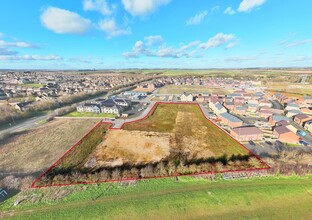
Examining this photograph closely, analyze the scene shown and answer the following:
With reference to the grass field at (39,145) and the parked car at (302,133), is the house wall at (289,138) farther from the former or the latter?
the grass field at (39,145)

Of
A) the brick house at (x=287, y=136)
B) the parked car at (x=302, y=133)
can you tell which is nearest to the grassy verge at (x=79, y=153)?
the brick house at (x=287, y=136)

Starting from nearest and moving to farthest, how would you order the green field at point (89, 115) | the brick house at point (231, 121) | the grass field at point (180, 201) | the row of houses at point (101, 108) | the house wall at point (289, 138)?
the grass field at point (180, 201) → the house wall at point (289, 138) → the brick house at point (231, 121) → the green field at point (89, 115) → the row of houses at point (101, 108)

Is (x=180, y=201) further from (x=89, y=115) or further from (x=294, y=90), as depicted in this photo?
(x=294, y=90)

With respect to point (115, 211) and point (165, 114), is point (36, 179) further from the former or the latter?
point (165, 114)

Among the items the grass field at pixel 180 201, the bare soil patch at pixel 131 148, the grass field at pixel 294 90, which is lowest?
the grass field at pixel 180 201

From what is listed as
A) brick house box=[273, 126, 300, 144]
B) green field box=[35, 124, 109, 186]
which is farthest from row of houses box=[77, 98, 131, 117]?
brick house box=[273, 126, 300, 144]

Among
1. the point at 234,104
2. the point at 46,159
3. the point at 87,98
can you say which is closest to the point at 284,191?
the point at 46,159

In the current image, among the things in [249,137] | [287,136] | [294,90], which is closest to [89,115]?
[249,137]

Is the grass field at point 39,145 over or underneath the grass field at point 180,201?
over

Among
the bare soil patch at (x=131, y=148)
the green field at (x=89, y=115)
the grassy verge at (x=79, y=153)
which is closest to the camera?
the grassy verge at (x=79, y=153)
